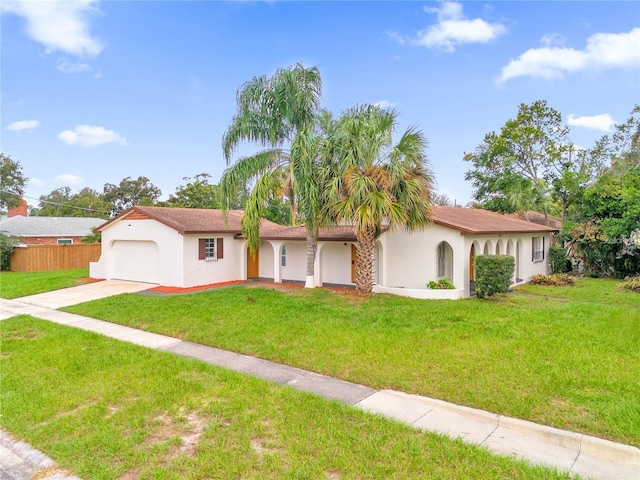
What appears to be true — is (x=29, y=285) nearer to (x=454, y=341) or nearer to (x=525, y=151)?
(x=454, y=341)

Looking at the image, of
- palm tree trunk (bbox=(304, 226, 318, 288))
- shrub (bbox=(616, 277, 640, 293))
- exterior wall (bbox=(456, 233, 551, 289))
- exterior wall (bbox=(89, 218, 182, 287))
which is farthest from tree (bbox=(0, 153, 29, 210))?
shrub (bbox=(616, 277, 640, 293))

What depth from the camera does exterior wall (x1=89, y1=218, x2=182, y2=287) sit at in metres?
16.3

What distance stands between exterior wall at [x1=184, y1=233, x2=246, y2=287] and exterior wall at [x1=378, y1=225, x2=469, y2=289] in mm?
7023

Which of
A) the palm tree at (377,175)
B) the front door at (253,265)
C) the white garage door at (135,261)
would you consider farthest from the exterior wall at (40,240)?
the palm tree at (377,175)

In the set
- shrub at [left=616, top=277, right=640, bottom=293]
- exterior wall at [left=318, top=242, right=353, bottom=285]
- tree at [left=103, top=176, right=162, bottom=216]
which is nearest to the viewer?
shrub at [left=616, top=277, right=640, bottom=293]

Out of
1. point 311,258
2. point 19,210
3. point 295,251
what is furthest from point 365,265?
point 19,210

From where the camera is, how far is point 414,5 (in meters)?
13.6

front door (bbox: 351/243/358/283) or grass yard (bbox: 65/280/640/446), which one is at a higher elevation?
front door (bbox: 351/243/358/283)

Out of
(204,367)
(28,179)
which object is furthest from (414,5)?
(28,179)

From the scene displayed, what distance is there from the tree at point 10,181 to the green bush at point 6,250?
1526 centimetres

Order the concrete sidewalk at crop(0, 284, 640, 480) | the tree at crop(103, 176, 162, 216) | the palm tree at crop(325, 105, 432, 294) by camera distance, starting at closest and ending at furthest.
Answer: the concrete sidewalk at crop(0, 284, 640, 480), the palm tree at crop(325, 105, 432, 294), the tree at crop(103, 176, 162, 216)

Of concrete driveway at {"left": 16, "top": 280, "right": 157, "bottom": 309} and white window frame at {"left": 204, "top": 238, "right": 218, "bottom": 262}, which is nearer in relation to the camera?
concrete driveway at {"left": 16, "top": 280, "right": 157, "bottom": 309}

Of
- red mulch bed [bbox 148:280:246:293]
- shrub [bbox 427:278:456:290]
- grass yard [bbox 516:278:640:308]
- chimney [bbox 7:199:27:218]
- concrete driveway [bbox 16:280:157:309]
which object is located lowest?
concrete driveway [bbox 16:280:157:309]

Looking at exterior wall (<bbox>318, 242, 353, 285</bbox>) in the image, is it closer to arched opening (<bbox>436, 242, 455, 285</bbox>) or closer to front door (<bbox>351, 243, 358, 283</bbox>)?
front door (<bbox>351, 243, 358, 283</bbox>)
